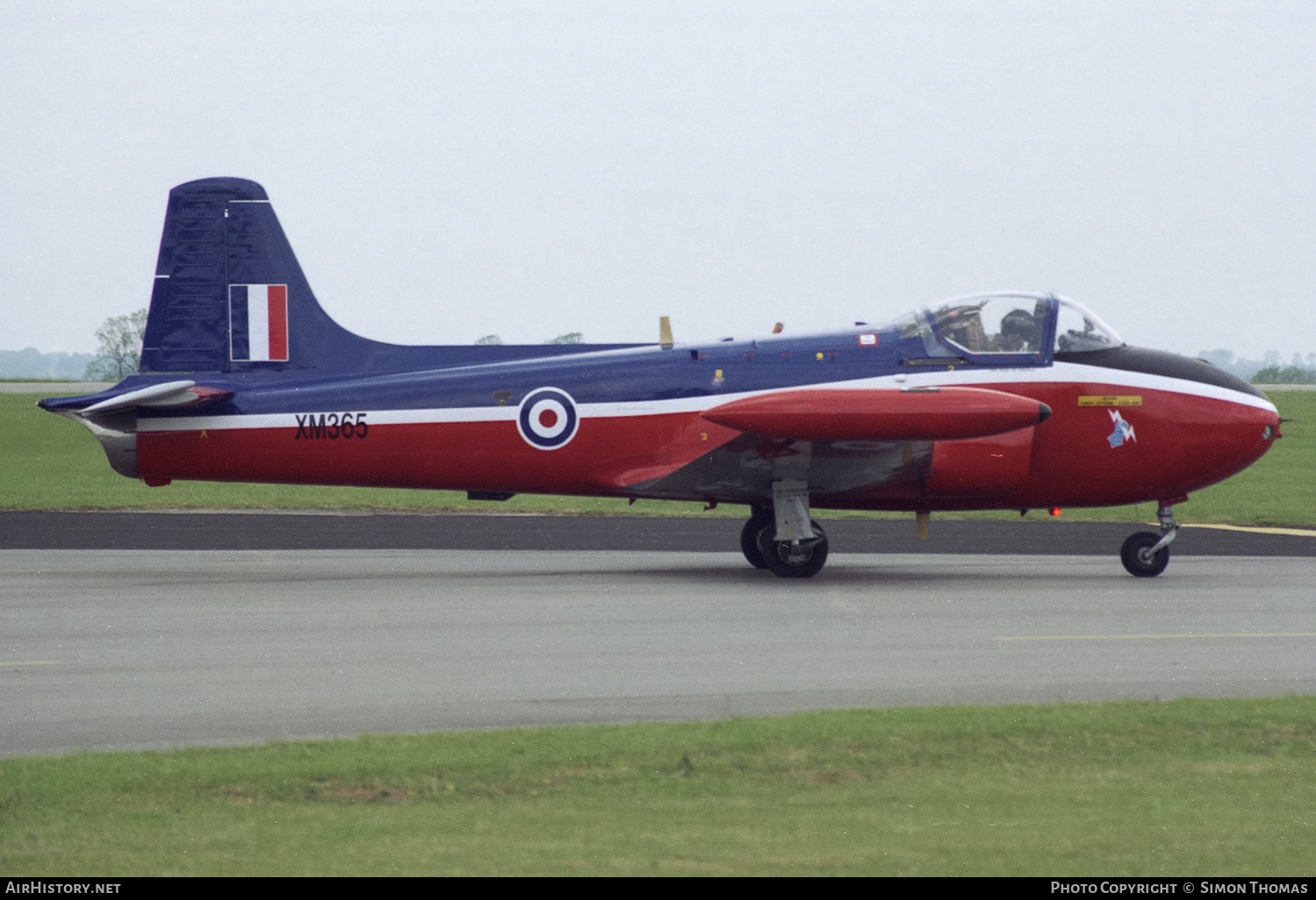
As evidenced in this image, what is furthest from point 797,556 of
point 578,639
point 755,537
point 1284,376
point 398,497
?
point 1284,376

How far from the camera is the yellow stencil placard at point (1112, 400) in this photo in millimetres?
15586

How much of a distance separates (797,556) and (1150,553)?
3.98 metres

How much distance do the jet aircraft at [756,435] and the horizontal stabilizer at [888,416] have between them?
1.80 ft

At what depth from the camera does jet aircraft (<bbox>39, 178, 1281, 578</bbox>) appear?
50.9 ft

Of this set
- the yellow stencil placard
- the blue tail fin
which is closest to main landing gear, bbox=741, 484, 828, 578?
the blue tail fin

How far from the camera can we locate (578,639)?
1111cm

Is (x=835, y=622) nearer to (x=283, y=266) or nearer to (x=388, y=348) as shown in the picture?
(x=388, y=348)

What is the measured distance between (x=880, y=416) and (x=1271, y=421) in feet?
15.9

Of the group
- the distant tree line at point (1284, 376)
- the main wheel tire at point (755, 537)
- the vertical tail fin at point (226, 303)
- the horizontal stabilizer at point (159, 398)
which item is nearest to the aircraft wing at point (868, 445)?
the main wheel tire at point (755, 537)

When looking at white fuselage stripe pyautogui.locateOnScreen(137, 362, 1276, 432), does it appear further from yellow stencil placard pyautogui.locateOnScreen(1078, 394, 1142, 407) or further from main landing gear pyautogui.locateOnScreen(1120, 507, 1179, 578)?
main landing gear pyautogui.locateOnScreen(1120, 507, 1179, 578)

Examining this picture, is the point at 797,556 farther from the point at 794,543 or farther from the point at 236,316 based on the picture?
the point at 236,316

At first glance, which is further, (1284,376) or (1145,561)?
(1284,376)

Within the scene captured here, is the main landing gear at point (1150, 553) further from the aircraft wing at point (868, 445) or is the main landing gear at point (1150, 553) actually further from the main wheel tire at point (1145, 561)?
the aircraft wing at point (868, 445)

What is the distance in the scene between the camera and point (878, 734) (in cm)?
746
